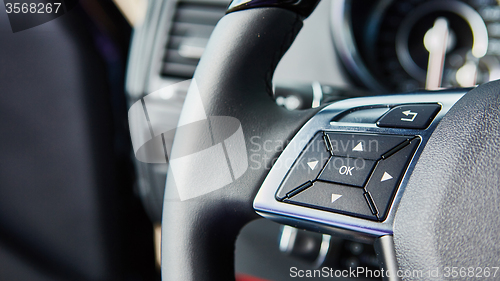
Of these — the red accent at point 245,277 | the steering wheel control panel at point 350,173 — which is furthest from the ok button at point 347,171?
the red accent at point 245,277

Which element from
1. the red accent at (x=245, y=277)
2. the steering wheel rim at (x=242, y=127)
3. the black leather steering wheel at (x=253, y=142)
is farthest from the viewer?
the red accent at (x=245, y=277)

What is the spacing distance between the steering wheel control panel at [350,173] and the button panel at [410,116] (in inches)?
0.6

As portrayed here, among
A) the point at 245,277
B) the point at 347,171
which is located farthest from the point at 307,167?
the point at 245,277

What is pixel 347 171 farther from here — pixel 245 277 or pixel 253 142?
pixel 245 277

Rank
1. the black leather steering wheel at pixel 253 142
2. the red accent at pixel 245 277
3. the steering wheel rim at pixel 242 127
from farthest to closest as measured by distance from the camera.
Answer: the red accent at pixel 245 277 → the steering wheel rim at pixel 242 127 → the black leather steering wheel at pixel 253 142

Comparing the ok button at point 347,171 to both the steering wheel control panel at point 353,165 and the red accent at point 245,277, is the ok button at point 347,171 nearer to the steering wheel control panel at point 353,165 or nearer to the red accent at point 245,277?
the steering wheel control panel at point 353,165

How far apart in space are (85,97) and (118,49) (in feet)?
0.76

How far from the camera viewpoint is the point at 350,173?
41cm

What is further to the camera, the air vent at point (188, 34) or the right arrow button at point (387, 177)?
the air vent at point (188, 34)

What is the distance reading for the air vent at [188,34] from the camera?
1031 millimetres

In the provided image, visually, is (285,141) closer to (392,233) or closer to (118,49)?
(392,233)

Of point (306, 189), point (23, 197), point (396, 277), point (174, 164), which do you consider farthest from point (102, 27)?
point (396, 277)

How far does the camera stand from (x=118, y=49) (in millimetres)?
1114

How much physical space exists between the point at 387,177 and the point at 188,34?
2.65 feet
